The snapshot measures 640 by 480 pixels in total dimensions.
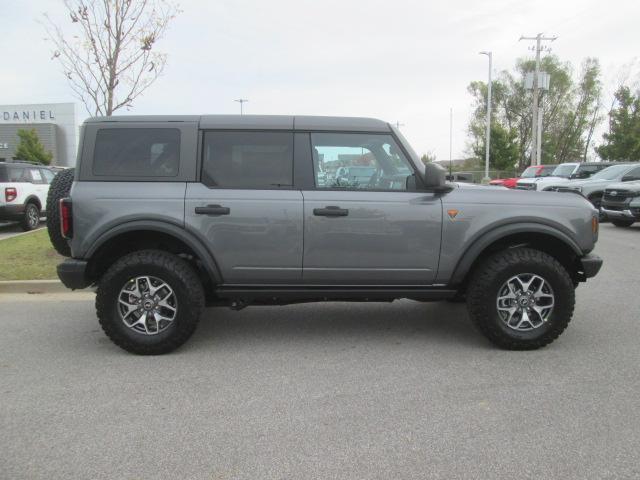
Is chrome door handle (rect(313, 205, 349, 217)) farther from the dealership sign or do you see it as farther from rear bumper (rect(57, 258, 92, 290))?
the dealership sign

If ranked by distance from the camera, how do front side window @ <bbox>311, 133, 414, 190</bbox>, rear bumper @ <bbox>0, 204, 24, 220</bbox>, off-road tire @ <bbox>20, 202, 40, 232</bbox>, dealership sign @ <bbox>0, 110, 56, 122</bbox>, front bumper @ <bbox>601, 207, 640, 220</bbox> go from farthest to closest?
dealership sign @ <bbox>0, 110, 56, 122</bbox> → front bumper @ <bbox>601, 207, 640, 220</bbox> → off-road tire @ <bbox>20, 202, 40, 232</bbox> → rear bumper @ <bbox>0, 204, 24, 220</bbox> → front side window @ <bbox>311, 133, 414, 190</bbox>

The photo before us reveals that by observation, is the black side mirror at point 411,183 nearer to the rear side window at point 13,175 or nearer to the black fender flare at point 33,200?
the black fender flare at point 33,200

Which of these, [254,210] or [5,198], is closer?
[254,210]

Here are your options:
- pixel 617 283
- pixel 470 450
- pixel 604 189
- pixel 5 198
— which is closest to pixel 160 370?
pixel 470 450

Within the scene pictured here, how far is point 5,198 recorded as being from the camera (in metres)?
12.3

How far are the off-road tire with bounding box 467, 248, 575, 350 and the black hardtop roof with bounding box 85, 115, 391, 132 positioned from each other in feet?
4.83

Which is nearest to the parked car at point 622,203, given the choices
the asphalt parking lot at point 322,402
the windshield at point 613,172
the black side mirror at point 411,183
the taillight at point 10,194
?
the windshield at point 613,172

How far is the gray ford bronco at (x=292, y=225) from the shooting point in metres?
4.29

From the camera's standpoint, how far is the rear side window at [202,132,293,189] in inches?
173

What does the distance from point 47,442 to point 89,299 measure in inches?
142

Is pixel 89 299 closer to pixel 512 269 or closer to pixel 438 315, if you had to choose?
pixel 438 315

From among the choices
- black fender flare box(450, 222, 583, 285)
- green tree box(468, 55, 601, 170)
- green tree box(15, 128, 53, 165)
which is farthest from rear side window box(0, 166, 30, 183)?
green tree box(468, 55, 601, 170)

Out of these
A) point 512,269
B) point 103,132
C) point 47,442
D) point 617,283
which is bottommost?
point 47,442

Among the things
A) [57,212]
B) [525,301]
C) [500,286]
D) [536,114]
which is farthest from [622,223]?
[536,114]
